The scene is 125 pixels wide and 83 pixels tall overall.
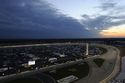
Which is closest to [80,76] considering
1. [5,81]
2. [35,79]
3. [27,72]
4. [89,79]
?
[89,79]

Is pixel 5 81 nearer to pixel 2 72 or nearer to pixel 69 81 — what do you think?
pixel 2 72

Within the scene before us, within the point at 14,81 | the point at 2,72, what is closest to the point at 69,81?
the point at 14,81

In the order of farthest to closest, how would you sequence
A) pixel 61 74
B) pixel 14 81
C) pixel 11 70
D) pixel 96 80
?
pixel 11 70
pixel 61 74
pixel 96 80
pixel 14 81

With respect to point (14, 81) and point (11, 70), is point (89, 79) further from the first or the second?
point (11, 70)

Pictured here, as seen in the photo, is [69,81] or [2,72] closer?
[69,81]

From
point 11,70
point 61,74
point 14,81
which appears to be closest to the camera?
point 14,81

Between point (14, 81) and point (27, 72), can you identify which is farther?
point (27, 72)

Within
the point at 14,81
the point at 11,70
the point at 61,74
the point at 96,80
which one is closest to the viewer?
the point at 14,81

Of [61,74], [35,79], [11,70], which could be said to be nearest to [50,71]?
[61,74]

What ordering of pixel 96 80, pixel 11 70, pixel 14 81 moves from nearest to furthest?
1. pixel 14 81
2. pixel 96 80
3. pixel 11 70
